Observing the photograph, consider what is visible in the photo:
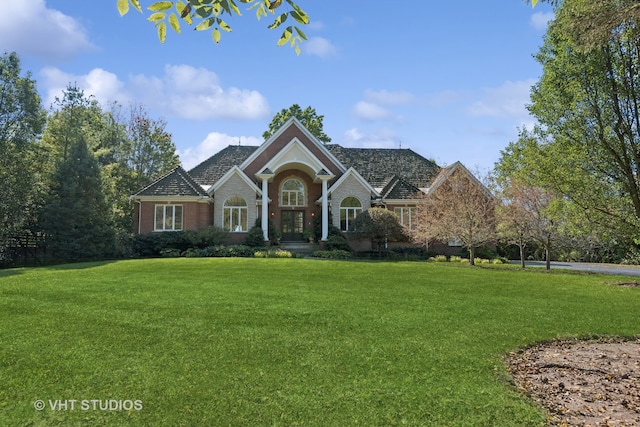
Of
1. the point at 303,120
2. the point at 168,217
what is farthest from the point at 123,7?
the point at 303,120

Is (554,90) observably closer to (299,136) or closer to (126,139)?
(299,136)

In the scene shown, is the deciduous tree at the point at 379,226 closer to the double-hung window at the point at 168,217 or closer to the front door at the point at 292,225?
the front door at the point at 292,225

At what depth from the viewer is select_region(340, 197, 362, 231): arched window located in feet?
95.2

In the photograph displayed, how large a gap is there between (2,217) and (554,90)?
2633 cm

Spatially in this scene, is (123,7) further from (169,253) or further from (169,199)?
(169,199)

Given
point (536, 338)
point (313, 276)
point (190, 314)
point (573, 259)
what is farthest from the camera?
point (573, 259)

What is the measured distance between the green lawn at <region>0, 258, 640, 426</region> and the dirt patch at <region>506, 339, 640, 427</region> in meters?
0.28

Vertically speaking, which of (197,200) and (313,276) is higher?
(197,200)

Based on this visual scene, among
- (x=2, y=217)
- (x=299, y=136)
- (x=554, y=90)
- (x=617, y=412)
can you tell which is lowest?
(x=617, y=412)

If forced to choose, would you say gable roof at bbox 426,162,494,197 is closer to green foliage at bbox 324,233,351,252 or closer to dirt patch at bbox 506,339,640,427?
green foliage at bbox 324,233,351,252

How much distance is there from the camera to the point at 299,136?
31047 millimetres

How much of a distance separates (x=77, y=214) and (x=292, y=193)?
1395cm

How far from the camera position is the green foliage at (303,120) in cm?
4725

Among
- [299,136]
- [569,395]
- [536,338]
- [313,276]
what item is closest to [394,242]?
[299,136]
